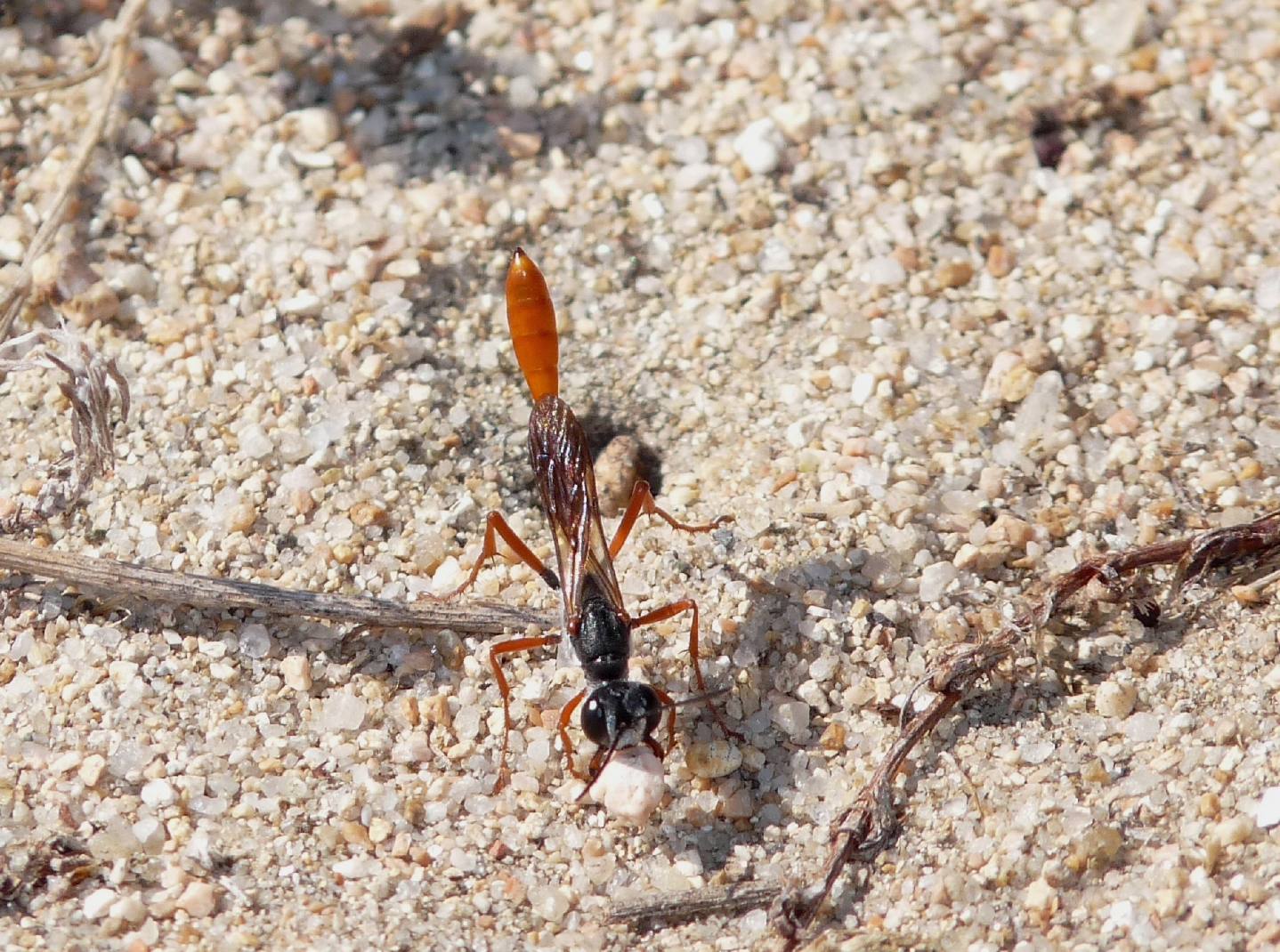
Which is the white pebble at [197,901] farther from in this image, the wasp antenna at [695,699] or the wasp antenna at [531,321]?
the wasp antenna at [531,321]

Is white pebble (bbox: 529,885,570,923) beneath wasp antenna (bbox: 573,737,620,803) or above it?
beneath

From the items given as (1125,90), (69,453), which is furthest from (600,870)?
(1125,90)

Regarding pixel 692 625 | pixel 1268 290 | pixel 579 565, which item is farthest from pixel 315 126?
pixel 1268 290

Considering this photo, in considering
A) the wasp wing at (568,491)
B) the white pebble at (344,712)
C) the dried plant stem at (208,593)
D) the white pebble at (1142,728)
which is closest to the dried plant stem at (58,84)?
the dried plant stem at (208,593)

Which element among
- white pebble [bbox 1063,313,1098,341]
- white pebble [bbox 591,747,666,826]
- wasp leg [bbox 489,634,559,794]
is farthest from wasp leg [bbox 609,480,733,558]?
white pebble [bbox 1063,313,1098,341]

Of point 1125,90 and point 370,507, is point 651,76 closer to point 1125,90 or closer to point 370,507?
point 1125,90

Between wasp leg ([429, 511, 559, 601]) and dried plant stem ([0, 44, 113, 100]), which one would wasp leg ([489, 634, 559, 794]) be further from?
dried plant stem ([0, 44, 113, 100])
